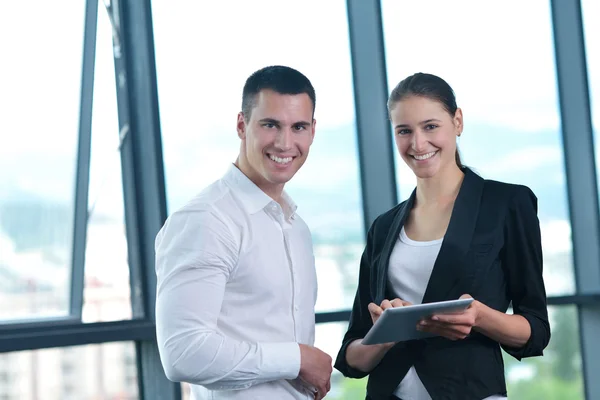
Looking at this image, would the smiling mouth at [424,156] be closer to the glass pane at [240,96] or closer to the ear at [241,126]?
the ear at [241,126]

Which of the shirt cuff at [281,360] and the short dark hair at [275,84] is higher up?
the short dark hair at [275,84]

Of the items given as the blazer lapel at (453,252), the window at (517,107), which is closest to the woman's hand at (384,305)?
the blazer lapel at (453,252)

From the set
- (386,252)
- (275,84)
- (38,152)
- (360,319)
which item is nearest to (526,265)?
(386,252)

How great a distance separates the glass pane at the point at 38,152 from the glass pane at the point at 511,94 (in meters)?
1.87

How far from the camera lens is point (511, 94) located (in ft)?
14.1

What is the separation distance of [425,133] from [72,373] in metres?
2.18

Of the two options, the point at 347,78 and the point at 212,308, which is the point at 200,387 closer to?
the point at 212,308

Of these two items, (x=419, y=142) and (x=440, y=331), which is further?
(x=419, y=142)

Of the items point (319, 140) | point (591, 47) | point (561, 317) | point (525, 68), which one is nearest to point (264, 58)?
point (319, 140)

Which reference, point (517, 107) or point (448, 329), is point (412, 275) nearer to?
point (448, 329)

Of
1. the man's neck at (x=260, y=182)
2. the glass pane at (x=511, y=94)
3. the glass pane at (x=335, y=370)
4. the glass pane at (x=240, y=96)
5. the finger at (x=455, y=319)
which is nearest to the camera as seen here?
the finger at (x=455, y=319)

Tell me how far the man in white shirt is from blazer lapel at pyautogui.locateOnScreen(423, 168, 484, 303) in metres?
0.34

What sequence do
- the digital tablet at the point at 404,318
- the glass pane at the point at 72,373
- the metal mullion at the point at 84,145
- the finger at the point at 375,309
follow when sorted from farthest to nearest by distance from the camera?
the metal mullion at the point at 84,145, the glass pane at the point at 72,373, the finger at the point at 375,309, the digital tablet at the point at 404,318

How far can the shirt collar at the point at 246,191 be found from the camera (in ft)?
6.66
